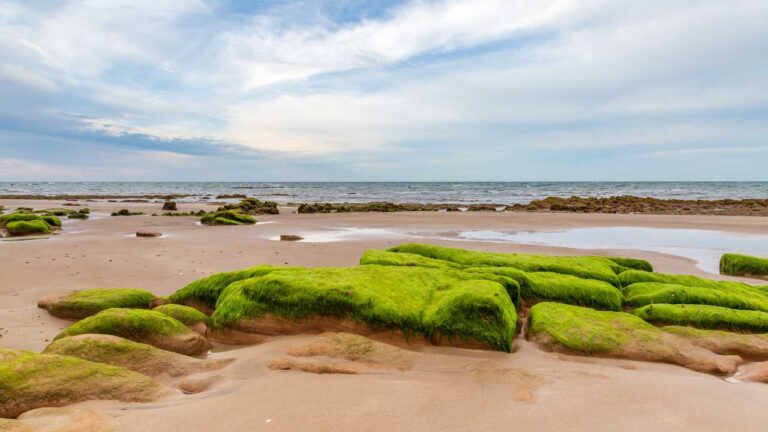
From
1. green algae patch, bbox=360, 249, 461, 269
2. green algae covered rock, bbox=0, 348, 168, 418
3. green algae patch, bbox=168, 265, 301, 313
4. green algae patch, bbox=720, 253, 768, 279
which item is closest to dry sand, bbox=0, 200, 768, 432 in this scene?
green algae covered rock, bbox=0, 348, 168, 418

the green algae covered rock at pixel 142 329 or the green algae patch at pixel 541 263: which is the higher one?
the green algae patch at pixel 541 263

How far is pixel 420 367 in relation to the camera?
4.59m

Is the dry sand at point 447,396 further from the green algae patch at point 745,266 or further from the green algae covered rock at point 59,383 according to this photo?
the green algae patch at point 745,266

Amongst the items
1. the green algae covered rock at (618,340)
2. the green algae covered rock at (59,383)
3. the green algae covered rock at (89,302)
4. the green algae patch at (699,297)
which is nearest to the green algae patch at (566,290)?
the green algae patch at (699,297)

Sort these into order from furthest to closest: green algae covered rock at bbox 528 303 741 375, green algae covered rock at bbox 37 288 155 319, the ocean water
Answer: the ocean water
green algae covered rock at bbox 37 288 155 319
green algae covered rock at bbox 528 303 741 375

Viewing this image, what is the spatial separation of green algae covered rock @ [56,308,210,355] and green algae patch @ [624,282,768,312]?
6.57 metres

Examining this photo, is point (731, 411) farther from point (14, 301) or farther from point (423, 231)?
point (423, 231)

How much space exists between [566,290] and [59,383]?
6.60 metres

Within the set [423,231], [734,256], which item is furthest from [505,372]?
[423,231]

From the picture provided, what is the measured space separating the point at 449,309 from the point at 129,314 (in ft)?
12.8

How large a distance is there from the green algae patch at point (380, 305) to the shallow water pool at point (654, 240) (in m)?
9.39

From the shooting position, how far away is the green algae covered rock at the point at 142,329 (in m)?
4.94

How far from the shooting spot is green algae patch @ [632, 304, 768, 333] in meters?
5.65

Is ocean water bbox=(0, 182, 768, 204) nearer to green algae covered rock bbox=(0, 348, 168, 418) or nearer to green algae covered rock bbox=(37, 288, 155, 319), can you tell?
green algae covered rock bbox=(37, 288, 155, 319)
